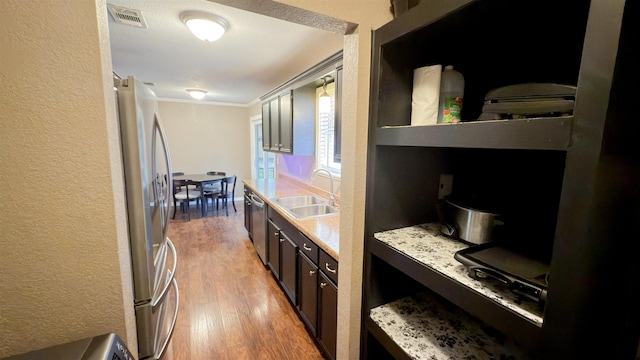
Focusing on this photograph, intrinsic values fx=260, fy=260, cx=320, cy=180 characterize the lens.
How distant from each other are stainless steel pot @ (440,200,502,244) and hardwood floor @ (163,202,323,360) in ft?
4.78

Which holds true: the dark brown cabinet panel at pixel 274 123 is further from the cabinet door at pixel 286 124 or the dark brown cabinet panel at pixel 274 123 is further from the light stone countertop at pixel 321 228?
the light stone countertop at pixel 321 228

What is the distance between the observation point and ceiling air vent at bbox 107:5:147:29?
1.73 m

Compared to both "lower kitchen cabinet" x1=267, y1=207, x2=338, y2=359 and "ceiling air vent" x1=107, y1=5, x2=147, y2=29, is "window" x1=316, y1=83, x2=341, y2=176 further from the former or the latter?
"ceiling air vent" x1=107, y1=5, x2=147, y2=29

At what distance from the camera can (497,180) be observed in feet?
3.70

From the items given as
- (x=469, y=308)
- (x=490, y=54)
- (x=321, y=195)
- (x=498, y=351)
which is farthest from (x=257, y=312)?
(x=490, y=54)

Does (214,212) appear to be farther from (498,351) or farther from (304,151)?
(498,351)

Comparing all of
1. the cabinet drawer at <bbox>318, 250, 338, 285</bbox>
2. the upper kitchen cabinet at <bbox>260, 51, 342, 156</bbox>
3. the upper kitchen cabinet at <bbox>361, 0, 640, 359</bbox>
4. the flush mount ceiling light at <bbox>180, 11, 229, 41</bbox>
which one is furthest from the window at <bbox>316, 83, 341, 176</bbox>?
the upper kitchen cabinet at <bbox>361, 0, 640, 359</bbox>

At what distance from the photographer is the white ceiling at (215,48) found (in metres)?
1.81

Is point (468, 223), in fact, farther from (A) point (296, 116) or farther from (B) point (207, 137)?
(B) point (207, 137)

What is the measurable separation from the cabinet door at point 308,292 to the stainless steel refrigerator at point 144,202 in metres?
0.89

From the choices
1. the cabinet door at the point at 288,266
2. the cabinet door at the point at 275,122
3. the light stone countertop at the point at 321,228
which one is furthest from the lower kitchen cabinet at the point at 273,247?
the cabinet door at the point at 275,122

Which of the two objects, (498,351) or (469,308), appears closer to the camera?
(469,308)

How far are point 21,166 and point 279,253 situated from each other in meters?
2.04

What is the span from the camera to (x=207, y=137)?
612 cm
